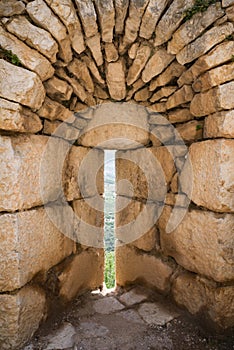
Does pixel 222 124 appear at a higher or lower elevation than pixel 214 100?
lower

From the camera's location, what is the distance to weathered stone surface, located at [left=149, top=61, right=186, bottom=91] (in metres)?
2.17

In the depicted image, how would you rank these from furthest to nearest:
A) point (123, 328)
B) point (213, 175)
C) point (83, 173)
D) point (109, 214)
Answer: point (109, 214) < point (83, 173) < point (123, 328) < point (213, 175)

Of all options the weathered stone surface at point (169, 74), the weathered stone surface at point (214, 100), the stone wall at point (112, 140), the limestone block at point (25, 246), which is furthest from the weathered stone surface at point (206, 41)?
the limestone block at point (25, 246)

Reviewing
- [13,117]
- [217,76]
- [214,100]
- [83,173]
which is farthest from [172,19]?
[83,173]

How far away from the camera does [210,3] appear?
6.16 feet

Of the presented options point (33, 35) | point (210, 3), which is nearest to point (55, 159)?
point (33, 35)

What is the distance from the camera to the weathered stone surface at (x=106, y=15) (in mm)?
1893

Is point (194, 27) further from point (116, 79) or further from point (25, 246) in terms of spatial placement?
point (25, 246)

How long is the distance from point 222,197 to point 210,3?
4.74 ft

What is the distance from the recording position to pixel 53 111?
2.12 meters

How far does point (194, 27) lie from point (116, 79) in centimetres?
74

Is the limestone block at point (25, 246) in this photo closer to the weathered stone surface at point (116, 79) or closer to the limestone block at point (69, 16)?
the weathered stone surface at point (116, 79)

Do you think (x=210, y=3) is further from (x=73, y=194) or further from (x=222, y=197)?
(x=73, y=194)

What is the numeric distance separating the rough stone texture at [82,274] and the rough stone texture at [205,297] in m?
0.90
